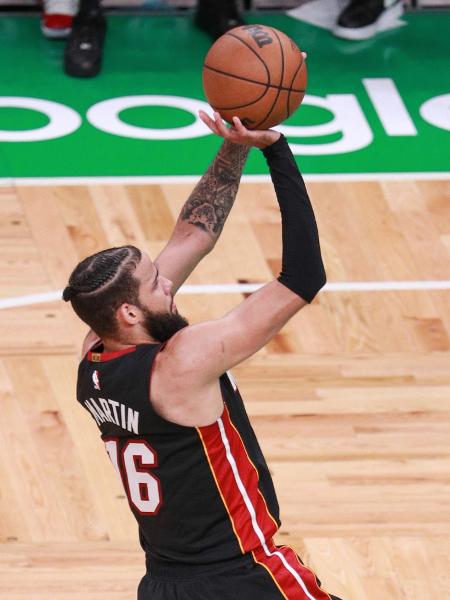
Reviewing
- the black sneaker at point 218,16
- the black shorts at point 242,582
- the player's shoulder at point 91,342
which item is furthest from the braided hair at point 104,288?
the black sneaker at point 218,16

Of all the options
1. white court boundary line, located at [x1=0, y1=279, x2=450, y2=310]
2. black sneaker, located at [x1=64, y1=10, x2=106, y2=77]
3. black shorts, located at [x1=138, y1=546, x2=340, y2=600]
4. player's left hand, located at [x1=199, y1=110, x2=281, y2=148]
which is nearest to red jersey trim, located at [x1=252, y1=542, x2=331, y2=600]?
black shorts, located at [x1=138, y1=546, x2=340, y2=600]

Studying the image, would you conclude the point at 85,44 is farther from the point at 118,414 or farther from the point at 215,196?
the point at 118,414

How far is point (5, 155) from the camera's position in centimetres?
809

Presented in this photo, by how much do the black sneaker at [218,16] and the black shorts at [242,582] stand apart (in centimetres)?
594

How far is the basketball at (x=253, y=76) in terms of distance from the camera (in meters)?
4.04

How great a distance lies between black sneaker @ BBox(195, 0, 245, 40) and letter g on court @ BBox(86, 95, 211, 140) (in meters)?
0.82

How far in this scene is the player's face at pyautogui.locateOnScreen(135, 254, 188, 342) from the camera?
377 centimetres

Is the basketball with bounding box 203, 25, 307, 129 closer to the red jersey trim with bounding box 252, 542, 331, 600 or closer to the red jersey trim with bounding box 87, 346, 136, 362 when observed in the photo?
the red jersey trim with bounding box 87, 346, 136, 362

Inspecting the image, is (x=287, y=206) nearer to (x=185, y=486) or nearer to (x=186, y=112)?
(x=185, y=486)

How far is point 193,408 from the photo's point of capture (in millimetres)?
3711

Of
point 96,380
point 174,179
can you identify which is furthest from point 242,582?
point 174,179

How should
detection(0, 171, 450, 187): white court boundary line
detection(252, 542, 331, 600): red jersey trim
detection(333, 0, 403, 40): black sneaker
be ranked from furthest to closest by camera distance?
1. detection(333, 0, 403, 40): black sneaker
2. detection(0, 171, 450, 187): white court boundary line
3. detection(252, 542, 331, 600): red jersey trim

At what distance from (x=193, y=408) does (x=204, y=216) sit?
87 cm

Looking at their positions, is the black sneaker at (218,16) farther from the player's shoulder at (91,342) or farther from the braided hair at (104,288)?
the braided hair at (104,288)
